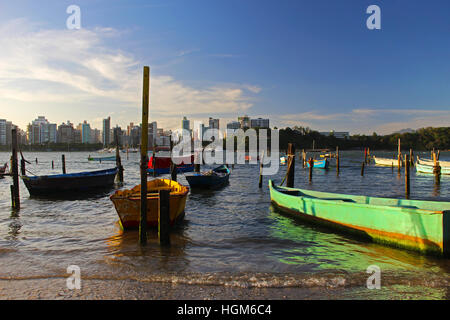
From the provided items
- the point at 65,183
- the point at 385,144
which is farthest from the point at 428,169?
the point at 385,144

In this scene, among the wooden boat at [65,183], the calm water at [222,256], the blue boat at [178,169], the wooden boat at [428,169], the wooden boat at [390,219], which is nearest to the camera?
the calm water at [222,256]

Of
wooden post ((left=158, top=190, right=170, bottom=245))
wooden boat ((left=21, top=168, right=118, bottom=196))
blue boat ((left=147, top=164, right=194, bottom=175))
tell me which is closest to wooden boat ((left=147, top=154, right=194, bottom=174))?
blue boat ((left=147, top=164, right=194, bottom=175))

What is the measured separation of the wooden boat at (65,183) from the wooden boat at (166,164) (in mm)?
12296

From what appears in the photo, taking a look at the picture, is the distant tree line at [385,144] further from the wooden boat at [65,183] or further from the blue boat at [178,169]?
the wooden boat at [65,183]

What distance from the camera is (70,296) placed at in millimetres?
6250

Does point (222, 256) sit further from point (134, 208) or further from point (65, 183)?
point (65, 183)

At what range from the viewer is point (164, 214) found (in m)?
8.83

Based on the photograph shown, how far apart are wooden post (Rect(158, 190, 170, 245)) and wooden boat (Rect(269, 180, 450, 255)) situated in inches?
243

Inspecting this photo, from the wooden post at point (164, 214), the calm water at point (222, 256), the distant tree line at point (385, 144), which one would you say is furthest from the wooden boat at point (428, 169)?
the distant tree line at point (385, 144)

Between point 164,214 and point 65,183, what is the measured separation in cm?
1640

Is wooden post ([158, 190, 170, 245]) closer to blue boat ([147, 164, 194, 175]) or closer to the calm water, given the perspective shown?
the calm water

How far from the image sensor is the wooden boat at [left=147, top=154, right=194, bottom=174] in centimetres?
3878

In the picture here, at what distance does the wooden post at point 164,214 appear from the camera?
8.77 metres
